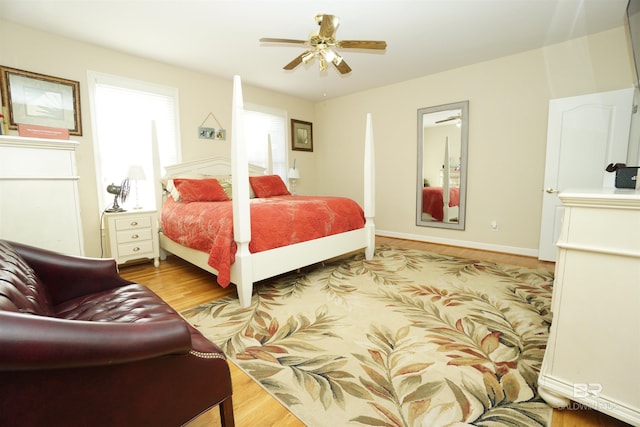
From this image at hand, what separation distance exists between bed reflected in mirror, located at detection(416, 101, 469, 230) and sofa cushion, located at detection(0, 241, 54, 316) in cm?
435

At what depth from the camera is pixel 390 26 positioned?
112 inches

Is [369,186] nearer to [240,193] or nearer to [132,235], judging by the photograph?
[240,193]

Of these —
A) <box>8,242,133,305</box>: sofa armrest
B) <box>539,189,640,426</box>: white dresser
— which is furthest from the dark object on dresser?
<box>8,242,133,305</box>: sofa armrest

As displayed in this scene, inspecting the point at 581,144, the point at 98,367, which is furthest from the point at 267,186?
the point at 581,144

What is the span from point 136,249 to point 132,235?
0.17 m

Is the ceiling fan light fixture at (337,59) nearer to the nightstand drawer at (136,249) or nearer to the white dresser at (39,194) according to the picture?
the white dresser at (39,194)

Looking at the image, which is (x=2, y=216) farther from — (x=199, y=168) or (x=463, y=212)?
(x=463, y=212)

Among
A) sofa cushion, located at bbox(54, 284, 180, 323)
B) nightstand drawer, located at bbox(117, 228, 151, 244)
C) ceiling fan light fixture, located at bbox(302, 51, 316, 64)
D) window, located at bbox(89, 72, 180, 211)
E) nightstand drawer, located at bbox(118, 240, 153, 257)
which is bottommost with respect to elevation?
nightstand drawer, located at bbox(118, 240, 153, 257)

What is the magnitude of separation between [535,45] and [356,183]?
3.05 m

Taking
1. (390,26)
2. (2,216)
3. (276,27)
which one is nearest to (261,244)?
(2,216)

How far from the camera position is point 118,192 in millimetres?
3252

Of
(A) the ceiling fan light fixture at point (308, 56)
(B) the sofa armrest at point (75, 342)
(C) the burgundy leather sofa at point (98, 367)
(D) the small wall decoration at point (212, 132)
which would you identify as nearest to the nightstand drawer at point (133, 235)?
(D) the small wall decoration at point (212, 132)

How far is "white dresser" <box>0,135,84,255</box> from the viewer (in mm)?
1961

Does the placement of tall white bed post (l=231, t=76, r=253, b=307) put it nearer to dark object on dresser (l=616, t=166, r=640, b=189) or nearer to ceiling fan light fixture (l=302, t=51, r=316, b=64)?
ceiling fan light fixture (l=302, t=51, r=316, b=64)
